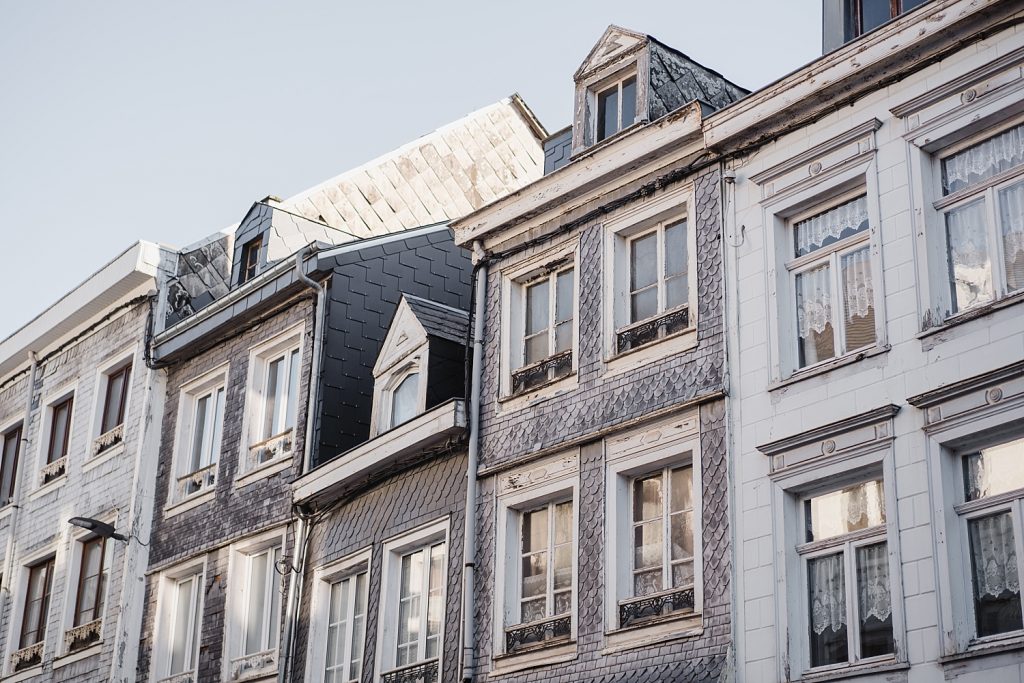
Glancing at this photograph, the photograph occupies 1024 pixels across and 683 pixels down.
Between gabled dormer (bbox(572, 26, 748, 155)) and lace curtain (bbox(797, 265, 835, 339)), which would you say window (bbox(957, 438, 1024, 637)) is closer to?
lace curtain (bbox(797, 265, 835, 339))

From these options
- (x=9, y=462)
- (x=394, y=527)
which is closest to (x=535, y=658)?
(x=394, y=527)

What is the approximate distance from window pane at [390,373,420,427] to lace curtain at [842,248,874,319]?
23.5 feet

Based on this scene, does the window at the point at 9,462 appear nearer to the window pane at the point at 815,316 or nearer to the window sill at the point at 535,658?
the window sill at the point at 535,658

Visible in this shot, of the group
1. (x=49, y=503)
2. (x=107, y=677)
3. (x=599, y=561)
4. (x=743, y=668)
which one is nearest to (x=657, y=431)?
(x=599, y=561)

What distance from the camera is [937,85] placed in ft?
48.3

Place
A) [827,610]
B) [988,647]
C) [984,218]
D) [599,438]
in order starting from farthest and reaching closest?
[599,438]
[827,610]
[984,218]
[988,647]

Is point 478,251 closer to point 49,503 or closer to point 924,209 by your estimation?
point 924,209

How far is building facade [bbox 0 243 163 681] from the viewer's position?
2548 cm

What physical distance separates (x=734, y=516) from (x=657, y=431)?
159 centimetres

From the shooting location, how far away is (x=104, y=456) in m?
27.1

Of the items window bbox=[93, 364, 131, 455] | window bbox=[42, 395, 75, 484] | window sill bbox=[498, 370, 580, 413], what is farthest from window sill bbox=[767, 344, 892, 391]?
window bbox=[42, 395, 75, 484]

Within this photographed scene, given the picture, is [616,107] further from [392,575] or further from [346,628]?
[346,628]

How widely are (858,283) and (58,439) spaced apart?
741 inches

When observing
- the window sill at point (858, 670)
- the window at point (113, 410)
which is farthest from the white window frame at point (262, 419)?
the window sill at point (858, 670)
